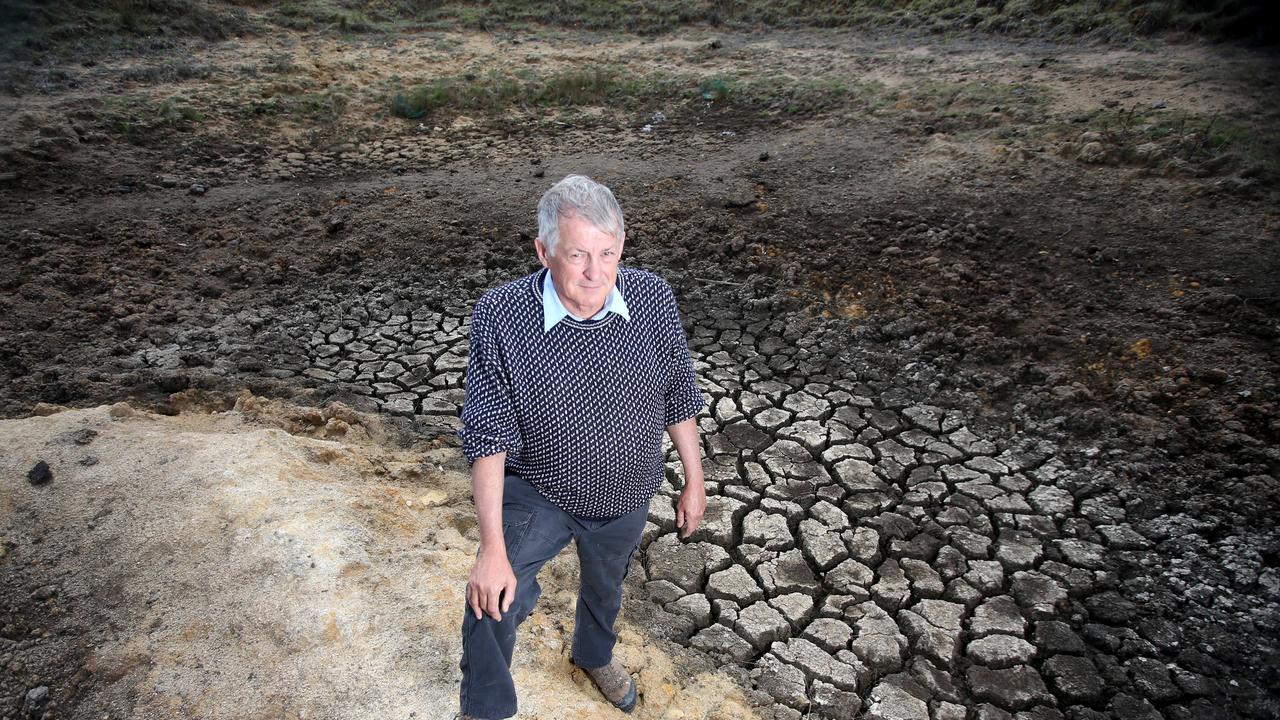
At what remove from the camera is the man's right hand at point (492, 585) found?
1.79m

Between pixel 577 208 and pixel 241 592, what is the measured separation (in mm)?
1702

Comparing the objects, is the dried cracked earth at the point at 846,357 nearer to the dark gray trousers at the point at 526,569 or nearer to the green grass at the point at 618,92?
the green grass at the point at 618,92

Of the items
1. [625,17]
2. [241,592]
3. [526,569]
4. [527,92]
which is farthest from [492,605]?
[625,17]

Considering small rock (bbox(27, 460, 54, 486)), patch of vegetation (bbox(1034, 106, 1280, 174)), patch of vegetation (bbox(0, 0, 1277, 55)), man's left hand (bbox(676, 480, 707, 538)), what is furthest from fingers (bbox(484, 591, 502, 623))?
patch of vegetation (bbox(0, 0, 1277, 55))

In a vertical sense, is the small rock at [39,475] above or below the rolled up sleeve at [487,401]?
below

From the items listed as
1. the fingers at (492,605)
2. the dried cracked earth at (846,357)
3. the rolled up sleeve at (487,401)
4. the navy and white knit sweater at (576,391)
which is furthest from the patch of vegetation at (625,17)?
the fingers at (492,605)

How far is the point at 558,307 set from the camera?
1.88 metres

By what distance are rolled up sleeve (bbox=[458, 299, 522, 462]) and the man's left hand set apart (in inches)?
21.4

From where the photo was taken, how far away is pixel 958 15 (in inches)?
398

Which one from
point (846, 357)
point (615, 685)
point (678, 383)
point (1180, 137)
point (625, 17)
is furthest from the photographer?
point (625, 17)

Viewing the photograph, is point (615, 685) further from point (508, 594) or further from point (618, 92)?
point (618, 92)

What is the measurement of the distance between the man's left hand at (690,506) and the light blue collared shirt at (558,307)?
0.54 meters

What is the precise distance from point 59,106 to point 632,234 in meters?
5.75

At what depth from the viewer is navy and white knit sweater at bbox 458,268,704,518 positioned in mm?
1855
